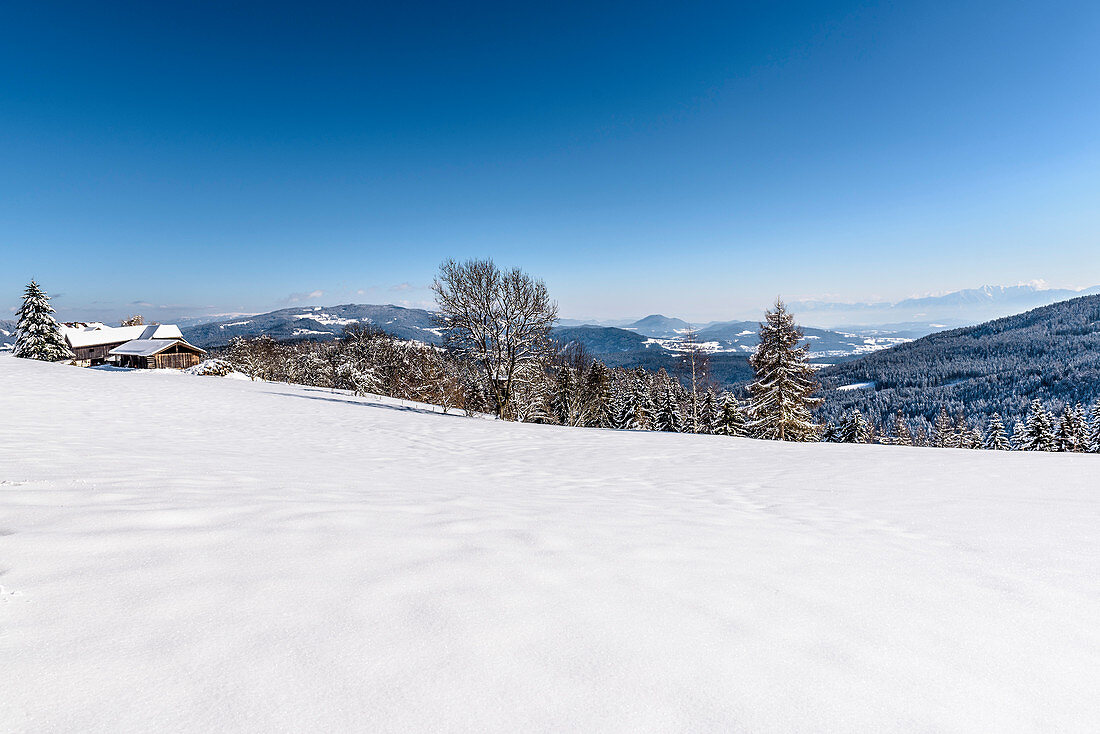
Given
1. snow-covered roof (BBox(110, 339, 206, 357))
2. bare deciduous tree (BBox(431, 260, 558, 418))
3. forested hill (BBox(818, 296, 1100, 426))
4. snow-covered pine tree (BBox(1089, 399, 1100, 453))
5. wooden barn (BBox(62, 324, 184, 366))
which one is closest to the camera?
bare deciduous tree (BBox(431, 260, 558, 418))

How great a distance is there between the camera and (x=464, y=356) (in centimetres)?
1833

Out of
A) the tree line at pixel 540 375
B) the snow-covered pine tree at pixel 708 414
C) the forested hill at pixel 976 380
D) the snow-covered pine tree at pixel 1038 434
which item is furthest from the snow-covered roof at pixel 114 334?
the forested hill at pixel 976 380

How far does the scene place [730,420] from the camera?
33250mm

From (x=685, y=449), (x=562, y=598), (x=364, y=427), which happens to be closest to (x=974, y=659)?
(x=562, y=598)

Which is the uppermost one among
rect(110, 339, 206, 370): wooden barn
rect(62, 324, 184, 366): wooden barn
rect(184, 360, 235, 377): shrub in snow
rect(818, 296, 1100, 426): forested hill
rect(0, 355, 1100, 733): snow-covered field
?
rect(62, 324, 184, 366): wooden barn

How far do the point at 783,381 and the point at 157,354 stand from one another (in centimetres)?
6182

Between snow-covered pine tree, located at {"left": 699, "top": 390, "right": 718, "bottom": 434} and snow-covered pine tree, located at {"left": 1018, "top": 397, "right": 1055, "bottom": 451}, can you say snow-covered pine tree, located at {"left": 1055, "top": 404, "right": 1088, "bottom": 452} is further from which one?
snow-covered pine tree, located at {"left": 699, "top": 390, "right": 718, "bottom": 434}

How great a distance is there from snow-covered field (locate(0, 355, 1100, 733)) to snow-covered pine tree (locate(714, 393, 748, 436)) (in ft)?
96.2

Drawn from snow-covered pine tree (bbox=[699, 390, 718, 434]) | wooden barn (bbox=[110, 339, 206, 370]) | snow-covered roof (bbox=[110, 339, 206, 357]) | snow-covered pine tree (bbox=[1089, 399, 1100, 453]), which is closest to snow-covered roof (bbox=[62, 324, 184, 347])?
snow-covered roof (bbox=[110, 339, 206, 357])

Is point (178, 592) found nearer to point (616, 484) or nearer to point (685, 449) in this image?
point (616, 484)

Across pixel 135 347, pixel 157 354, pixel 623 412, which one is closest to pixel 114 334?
pixel 135 347

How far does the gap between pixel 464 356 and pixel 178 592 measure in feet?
Answer: 54.3

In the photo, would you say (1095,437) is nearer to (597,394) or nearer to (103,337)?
(597,394)

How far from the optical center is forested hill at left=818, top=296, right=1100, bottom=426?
131 meters
